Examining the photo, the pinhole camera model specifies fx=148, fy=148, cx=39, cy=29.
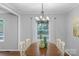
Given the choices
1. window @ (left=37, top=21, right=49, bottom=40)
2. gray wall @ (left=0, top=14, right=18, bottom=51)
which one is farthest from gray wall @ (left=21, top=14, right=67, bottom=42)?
gray wall @ (left=0, top=14, right=18, bottom=51)

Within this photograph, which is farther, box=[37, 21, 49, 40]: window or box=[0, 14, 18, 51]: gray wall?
box=[0, 14, 18, 51]: gray wall

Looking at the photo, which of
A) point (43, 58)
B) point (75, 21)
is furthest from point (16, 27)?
point (43, 58)

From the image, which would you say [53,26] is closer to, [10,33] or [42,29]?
[42,29]

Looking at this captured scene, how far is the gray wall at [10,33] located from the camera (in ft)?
15.8

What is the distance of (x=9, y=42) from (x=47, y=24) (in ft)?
4.60

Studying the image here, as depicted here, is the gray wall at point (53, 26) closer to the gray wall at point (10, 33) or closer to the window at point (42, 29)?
the window at point (42, 29)

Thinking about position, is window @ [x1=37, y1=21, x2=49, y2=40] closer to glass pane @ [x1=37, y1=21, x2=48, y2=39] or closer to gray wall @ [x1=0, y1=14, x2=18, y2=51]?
glass pane @ [x1=37, y1=21, x2=48, y2=39]

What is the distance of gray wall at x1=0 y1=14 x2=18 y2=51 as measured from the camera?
15.8 ft

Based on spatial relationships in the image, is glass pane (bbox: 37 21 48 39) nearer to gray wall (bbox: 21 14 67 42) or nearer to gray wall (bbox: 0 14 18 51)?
gray wall (bbox: 21 14 67 42)

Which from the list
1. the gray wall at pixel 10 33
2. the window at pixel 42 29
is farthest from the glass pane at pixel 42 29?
the gray wall at pixel 10 33

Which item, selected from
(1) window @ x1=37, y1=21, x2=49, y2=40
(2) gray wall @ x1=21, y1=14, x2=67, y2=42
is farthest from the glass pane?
(2) gray wall @ x1=21, y1=14, x2=67, y2=42

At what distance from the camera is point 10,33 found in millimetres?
4926

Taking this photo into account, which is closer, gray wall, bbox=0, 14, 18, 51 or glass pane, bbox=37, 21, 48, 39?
glass pane, bbox=37, 21, 48, 39

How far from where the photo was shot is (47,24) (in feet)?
15.1
